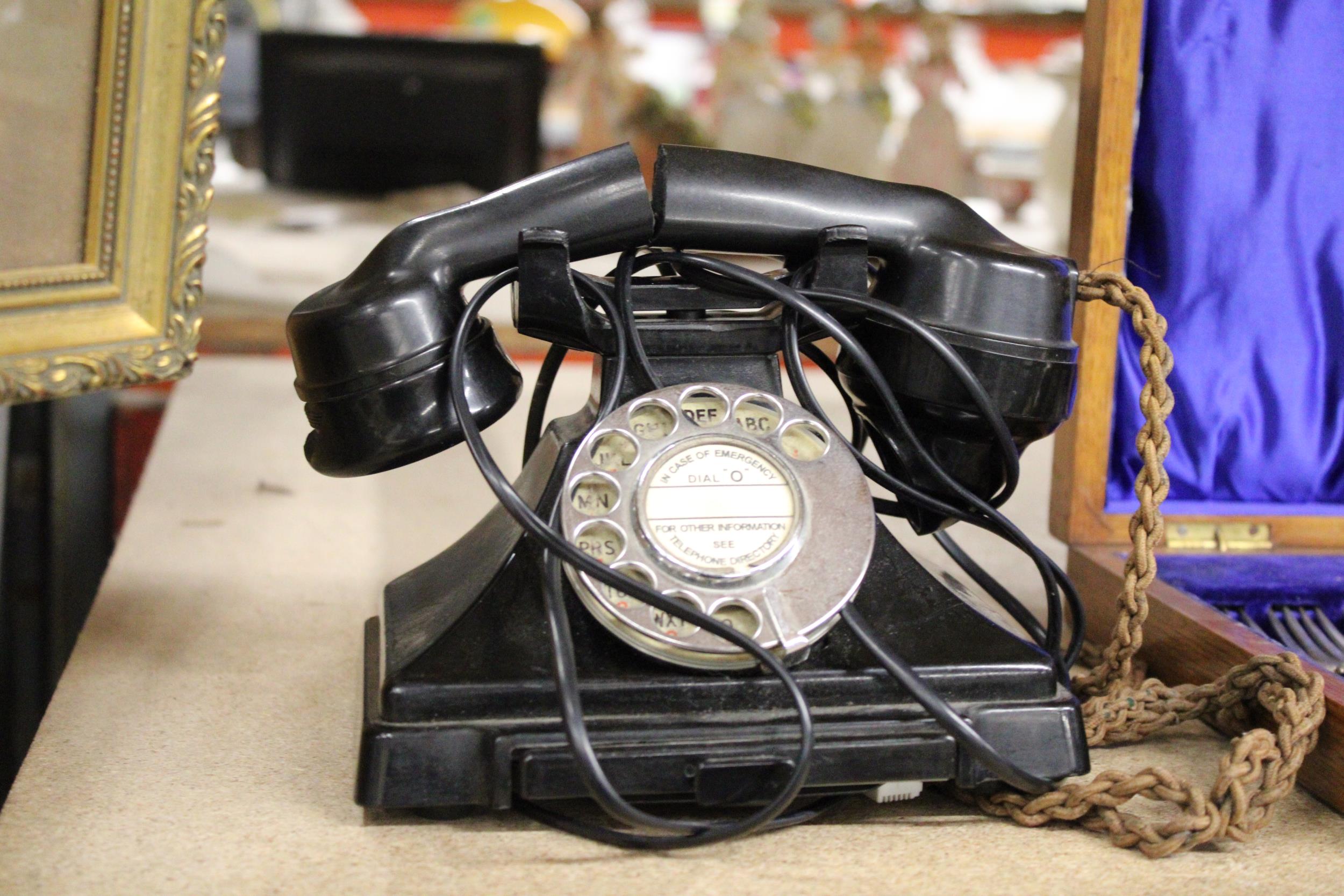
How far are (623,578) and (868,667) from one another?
140mm

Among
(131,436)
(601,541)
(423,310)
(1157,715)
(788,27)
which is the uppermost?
(788,27)

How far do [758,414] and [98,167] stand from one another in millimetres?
411

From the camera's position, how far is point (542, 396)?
2.70 ft

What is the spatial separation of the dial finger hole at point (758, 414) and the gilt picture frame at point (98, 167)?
1.15ft

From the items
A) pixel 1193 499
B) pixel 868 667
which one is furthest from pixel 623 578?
pixel 1193 499

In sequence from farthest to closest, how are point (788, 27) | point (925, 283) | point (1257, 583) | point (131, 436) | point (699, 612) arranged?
point (788, 27), point (131, 436), point (1257, 583), point (925, 283), point (699, 612)

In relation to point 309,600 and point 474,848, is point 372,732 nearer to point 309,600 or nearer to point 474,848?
point 474,848

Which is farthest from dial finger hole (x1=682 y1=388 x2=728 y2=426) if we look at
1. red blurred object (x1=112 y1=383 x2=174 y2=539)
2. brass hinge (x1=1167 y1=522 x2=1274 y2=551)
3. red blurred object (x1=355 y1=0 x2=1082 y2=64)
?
red blurred object (x1=355 y1=0 x2=1082 y2=64)

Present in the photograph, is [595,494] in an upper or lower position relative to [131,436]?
upper

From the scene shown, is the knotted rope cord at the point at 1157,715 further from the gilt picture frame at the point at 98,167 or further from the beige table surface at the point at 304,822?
the gilt picture frame at the point at 98,167

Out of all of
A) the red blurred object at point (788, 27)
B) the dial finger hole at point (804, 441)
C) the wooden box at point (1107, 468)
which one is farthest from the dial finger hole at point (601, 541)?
the red blurred object at point (788, 27)

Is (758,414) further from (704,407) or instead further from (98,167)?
(98,167)

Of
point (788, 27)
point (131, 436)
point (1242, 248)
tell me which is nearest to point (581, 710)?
point (1242, 248)

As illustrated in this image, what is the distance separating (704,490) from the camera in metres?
0.63
